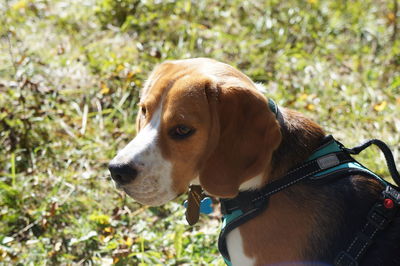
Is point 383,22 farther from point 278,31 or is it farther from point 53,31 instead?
point 53,31

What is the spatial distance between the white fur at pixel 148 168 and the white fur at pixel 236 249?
0.40 meters

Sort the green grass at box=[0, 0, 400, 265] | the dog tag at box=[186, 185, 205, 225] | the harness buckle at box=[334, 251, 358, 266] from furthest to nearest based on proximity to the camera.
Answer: the green grass at box=[0, 0, 400, 265], the dog tag at box=[186, 185, 205, 225], the harness buckle at box=[334, 251, 358, 266]

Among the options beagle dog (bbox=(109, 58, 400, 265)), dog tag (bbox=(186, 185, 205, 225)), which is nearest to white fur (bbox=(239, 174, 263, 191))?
beagle dog (bbox=(109, 58, 400, 265))

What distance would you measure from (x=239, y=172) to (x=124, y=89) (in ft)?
10.3

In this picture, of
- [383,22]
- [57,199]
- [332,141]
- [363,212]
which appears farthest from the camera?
[383,22]

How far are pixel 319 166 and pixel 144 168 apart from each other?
97cm

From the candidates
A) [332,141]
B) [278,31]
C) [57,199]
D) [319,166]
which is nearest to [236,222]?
[319,166]

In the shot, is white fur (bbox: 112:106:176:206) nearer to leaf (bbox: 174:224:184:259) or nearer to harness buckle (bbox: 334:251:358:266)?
harness buckle (bbox: 334:251:358:266)

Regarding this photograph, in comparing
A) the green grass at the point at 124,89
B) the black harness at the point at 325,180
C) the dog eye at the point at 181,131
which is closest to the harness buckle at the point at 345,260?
the black harness at the point at 325,180

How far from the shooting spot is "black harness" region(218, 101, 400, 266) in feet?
8.56

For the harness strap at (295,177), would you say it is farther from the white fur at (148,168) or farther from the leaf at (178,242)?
the leaf at (178,242)

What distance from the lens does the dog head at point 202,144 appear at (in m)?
2.70

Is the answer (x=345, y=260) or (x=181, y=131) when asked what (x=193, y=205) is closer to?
(x=181, y=131)

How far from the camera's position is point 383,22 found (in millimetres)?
7172
